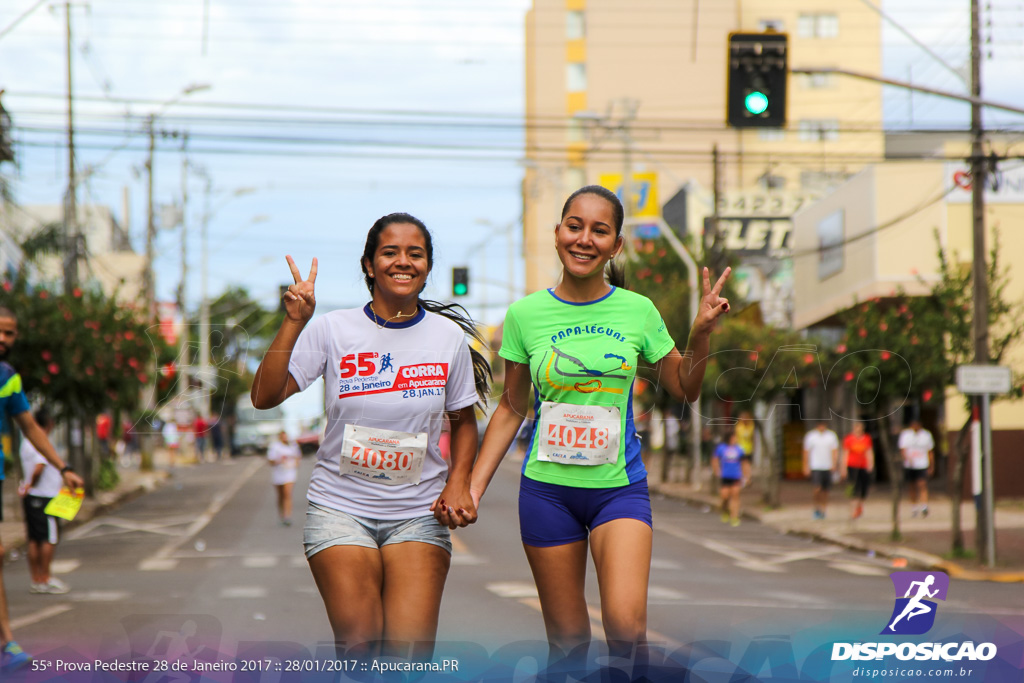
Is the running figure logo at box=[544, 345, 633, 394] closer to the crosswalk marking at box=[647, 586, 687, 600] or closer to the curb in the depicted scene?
the crosswalk marking at box=[647, 586, 687, 600]

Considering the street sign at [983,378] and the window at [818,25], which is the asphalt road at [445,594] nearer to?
the street sign at [983,378]

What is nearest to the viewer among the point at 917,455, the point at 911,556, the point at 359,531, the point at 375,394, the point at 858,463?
the point at 359,531

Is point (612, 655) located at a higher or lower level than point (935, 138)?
lower

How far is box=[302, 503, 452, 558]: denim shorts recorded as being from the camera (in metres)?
4.44

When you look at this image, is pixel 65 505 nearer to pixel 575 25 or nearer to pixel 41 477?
pixel 41 477

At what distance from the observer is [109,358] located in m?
22.6

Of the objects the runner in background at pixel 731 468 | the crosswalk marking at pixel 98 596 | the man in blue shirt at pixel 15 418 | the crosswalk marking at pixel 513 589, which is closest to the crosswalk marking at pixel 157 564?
the crosswalk marking at pixel 98 596

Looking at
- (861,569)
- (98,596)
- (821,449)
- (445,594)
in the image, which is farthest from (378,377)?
(821,449)

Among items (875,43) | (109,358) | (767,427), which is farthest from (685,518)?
(875,43)

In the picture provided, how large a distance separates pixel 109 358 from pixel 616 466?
63.8 ft

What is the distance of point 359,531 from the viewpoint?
176 inches

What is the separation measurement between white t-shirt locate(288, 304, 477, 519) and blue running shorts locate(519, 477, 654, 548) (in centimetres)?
37

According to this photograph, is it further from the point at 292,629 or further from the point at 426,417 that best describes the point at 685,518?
the point at 426,417

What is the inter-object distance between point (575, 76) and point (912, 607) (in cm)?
6293
